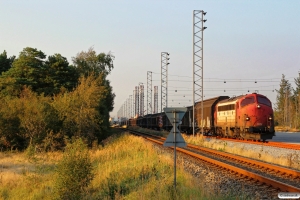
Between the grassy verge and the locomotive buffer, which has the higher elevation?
the locomotive buffer

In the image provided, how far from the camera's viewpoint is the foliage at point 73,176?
12852 millimetres

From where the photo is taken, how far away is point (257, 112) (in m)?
30.9

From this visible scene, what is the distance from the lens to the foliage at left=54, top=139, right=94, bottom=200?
42.2 feet

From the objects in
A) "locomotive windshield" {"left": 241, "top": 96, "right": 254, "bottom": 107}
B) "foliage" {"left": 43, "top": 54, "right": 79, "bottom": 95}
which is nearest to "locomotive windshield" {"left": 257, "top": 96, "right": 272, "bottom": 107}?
"locomotive windshield" {"left": 241, "top": 96, "right": 254, "bottom": 107}

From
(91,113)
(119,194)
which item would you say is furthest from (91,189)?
(91,113)

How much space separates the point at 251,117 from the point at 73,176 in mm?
20701

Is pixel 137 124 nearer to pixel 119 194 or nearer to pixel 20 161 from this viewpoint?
pixel 20 161

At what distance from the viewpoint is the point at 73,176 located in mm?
13242

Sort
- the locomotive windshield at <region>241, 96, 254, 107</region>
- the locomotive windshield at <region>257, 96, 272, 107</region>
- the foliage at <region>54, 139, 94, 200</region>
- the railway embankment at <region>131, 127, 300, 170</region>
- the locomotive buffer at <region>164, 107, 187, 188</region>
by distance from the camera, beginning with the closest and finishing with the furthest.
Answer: the locomotive buffer at <region>164, 107, 187, 188</region> < the foliage at <region>54, 139, 94, 200</region> < the railway embankment at <region>131, 127, 300, 170</region> < the locomotive windshield at <region>241, 96, 254, 107</region> < the locomotive windshield at <region>257, 96, 272, 107</region>

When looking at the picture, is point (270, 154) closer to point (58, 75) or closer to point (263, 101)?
point (263, 101)

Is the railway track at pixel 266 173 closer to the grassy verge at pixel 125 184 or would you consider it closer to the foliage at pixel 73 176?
the grassy verge at pixel 125 184

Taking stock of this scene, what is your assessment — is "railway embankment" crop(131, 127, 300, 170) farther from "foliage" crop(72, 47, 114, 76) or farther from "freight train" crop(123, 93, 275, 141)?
"foliage" crop(72, 47, 114, 76)

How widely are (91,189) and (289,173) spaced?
7.60 m

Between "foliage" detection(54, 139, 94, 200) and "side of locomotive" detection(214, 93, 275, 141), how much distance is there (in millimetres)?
19549
